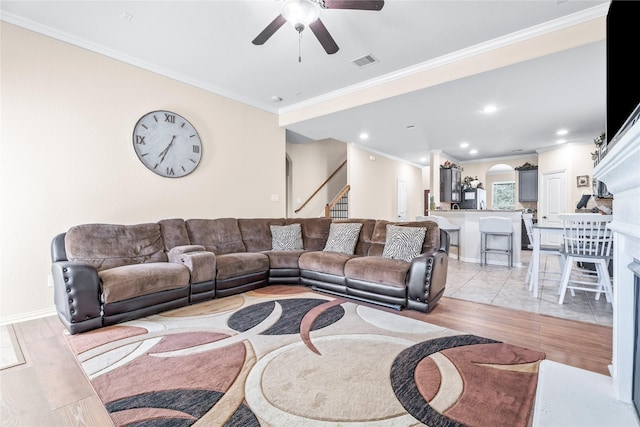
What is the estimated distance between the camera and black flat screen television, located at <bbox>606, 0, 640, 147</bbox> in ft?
4.11

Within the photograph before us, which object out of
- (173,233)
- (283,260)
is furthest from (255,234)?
(173,233)

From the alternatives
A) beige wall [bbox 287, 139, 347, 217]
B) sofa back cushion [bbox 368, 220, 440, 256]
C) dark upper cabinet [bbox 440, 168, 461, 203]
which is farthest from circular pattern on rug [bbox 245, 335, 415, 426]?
dark upper cabinet [bbox 440, 168, 461, 203]

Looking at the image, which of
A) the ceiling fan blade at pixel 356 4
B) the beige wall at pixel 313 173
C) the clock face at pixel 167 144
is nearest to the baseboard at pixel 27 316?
the clock face at pixel 167 144

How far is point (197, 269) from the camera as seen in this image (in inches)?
122

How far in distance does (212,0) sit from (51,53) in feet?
6.32

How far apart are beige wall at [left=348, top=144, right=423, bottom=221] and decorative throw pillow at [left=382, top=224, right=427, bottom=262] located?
3.20 m

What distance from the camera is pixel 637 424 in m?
1.28

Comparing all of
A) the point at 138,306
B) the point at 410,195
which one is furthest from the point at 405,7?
the point at 410,195

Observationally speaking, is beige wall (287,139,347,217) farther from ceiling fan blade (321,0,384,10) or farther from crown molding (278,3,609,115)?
ceiling fan blade (321,0,384,10)

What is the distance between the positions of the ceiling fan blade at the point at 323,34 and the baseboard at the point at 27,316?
12.5ft

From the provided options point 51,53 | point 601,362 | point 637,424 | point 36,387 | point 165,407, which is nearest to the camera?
point 637,424

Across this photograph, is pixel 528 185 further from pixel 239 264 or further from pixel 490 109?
pixel 239 264

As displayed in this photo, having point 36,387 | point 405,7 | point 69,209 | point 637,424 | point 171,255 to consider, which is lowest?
point 36,387

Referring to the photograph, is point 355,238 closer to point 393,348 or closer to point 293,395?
point 393,348
